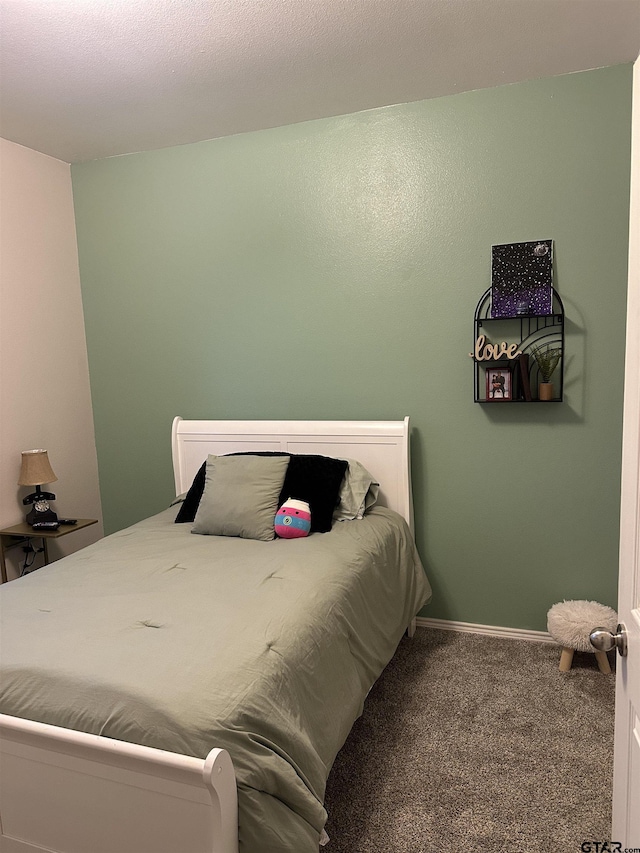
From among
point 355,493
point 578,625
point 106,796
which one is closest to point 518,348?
point 355,493

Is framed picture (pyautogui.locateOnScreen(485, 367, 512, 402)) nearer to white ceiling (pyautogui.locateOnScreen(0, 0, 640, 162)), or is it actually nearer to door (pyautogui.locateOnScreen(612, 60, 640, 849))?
white ceiling (pyautogui.locateOnScreen(0, 0, 640, 162))

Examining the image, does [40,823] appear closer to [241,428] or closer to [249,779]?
[249,779]

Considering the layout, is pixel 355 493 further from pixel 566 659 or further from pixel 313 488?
pixel 566 659

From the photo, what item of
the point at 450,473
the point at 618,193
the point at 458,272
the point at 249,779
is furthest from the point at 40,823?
the point at 618,193

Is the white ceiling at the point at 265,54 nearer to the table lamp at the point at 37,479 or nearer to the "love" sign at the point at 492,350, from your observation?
the "love" sign at the point at 492,350

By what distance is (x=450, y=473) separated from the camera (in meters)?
3.14

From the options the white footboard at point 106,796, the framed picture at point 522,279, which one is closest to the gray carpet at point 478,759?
the white footboard at point 106,796

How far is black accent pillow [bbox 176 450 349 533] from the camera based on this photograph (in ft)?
9.27

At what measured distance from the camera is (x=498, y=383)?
9.55ft

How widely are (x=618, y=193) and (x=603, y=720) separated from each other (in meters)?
2.18

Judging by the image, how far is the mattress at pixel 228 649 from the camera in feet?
4.84

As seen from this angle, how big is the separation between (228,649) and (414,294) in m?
2.01

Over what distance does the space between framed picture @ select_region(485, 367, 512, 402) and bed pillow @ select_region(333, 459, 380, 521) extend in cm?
70

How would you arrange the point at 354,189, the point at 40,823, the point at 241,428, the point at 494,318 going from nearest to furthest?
the point at 40,823 → the point at 494,318 → the point at 354,189 → the point at 241,428
